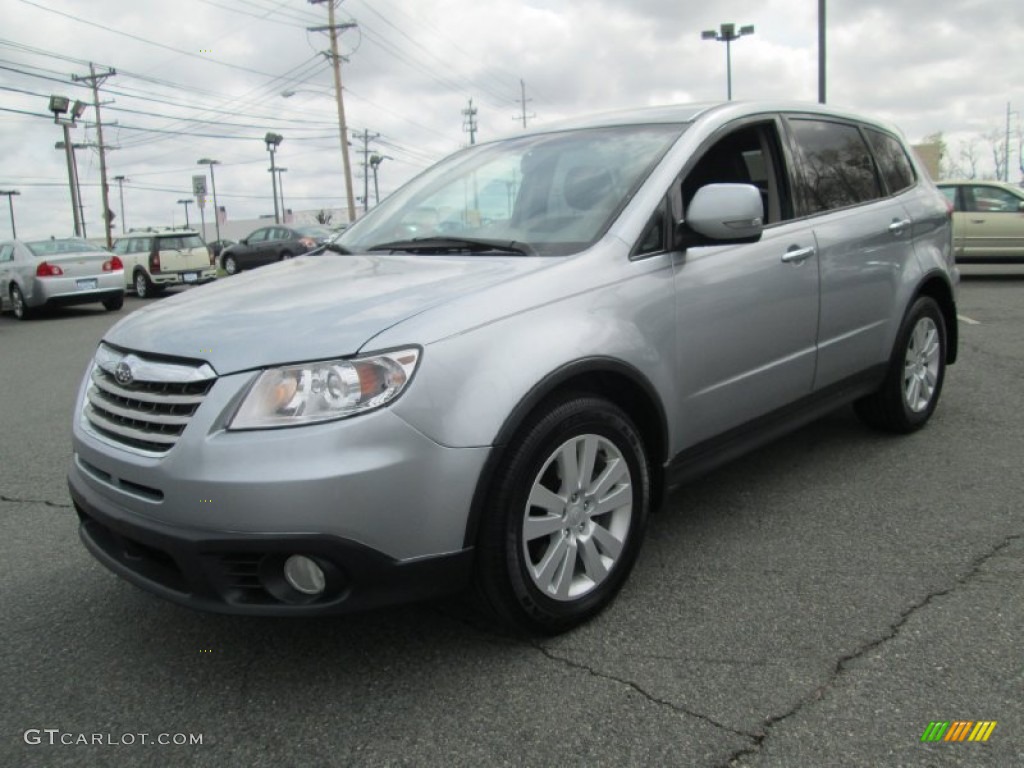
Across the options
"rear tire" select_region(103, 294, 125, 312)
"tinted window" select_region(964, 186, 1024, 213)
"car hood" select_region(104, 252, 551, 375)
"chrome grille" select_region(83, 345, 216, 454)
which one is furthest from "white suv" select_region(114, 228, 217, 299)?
"chrome grille" select_region(83, 345, 216, 454)

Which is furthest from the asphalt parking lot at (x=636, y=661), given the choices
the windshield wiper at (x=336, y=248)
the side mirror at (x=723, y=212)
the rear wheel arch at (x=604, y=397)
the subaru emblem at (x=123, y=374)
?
the windshield wiper at (x=336, y=248)

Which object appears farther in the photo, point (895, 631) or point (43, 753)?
point (895, 631)

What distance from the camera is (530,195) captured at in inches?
136

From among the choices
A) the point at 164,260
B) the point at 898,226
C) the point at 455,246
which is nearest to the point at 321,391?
the point at 455,246

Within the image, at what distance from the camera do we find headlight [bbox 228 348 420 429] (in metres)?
2.27

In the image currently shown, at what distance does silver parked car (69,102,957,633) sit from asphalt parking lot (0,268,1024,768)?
285 millimetres

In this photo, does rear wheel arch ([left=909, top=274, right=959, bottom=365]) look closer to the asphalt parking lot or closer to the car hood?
the asphalt parking lot

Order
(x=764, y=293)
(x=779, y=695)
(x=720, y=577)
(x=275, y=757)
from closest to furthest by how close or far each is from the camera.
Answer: (x=275, y=757)
(x=779, y=695)
(x=720, y=577)
(x=764, y=293)

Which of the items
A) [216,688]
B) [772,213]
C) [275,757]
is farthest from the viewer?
[772,213]

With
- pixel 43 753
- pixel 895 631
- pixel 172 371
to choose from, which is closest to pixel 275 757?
pixel 43 753

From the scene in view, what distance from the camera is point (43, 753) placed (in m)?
2.26

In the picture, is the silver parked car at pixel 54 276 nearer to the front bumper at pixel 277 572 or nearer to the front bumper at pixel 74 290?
the front bumper at pixel 74 290

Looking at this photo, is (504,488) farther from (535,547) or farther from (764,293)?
(764,293)

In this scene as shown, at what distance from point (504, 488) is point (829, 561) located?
1468 mm
